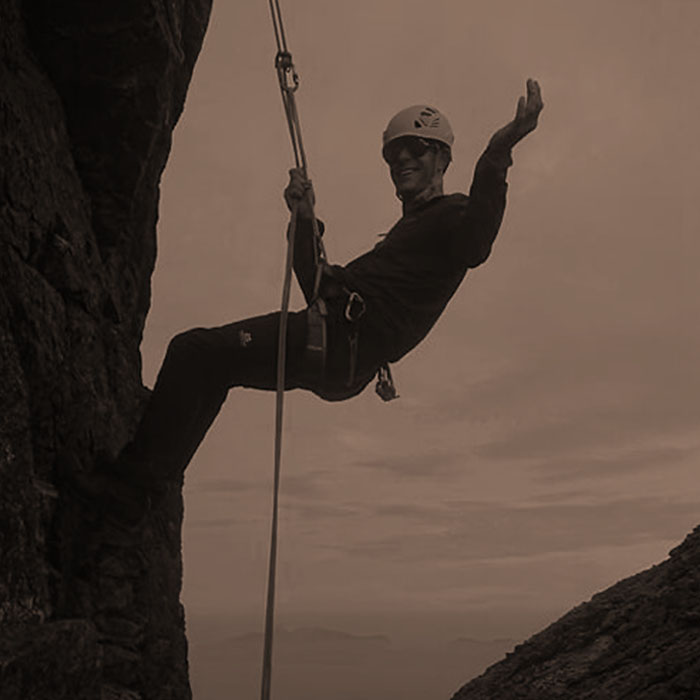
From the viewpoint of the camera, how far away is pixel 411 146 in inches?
354

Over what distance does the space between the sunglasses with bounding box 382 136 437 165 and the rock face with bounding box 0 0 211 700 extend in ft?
7.32

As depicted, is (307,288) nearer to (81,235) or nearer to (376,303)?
(376,303)

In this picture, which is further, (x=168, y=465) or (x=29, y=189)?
(x=168, y=465)

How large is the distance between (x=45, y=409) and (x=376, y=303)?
2.92 m

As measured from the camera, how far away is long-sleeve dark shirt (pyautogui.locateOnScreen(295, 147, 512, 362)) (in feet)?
27.2

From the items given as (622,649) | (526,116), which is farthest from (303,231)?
(622,649)

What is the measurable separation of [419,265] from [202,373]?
2163mm

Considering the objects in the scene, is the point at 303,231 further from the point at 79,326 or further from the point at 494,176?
the point at 79,326

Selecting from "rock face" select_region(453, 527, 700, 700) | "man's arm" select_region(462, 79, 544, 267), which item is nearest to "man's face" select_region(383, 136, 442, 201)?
"man's arm" select_region(462, 79, 544, 267)

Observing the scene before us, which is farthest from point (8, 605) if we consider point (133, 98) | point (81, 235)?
point (133, 98)

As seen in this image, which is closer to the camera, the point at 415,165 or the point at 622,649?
the point at 622,649

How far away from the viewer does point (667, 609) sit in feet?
25.4

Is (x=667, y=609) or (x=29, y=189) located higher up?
(x=29, y=189)

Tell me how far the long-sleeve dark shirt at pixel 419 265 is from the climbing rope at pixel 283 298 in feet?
1.72
